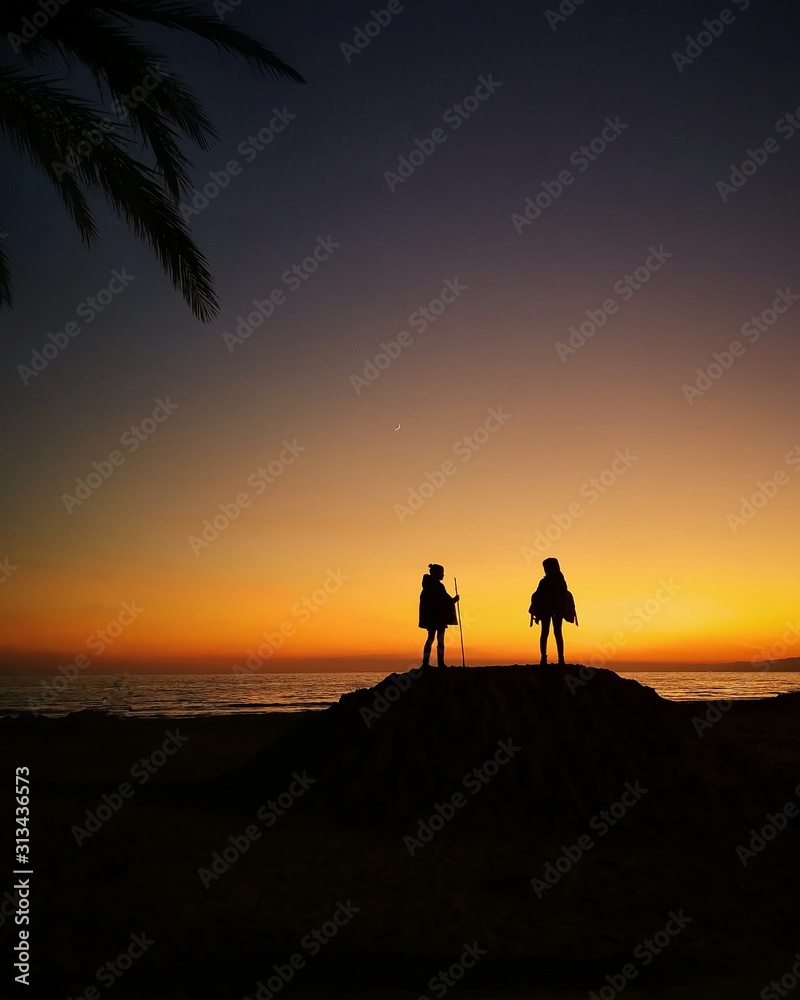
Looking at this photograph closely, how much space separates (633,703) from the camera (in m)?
11.1

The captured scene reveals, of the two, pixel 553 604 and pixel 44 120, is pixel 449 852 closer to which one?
pixel 553 604

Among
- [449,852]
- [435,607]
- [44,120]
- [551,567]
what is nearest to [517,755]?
[449,852]

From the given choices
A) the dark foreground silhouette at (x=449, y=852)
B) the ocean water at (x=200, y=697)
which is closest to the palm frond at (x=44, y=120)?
the dark foreground silhouette at (x=449, y=852)

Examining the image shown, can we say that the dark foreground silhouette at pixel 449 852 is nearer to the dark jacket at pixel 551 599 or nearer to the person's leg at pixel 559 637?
the person's leg at pixel 559 637

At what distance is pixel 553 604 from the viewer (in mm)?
11516

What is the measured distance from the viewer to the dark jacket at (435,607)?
11906 millimetres

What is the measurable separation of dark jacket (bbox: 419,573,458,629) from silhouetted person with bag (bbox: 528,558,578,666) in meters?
1.42

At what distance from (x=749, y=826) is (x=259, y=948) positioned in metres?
7.10

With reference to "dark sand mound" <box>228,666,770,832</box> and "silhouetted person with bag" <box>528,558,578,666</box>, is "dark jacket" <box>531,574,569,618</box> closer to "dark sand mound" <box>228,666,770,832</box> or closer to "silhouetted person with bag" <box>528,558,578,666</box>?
→ "silhouetted person with bag" <box>528,558,578,666</box>

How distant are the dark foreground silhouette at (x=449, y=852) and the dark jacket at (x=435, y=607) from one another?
0.94 metres

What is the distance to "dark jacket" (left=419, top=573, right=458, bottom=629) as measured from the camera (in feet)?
39.1

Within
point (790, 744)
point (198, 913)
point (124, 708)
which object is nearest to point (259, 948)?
point (198, 913)

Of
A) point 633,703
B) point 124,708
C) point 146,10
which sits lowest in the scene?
point 124,708

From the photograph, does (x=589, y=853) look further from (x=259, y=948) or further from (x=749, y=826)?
(x=259, y=948)
